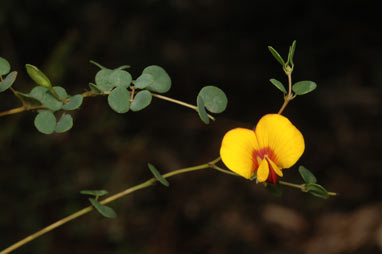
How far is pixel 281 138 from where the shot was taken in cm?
62

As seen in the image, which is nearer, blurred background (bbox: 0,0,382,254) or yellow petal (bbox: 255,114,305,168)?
yellow petal (bbox: 255,114,305,168)

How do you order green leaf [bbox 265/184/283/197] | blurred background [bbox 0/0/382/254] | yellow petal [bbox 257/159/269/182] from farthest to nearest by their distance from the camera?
blurred background [bbox 0/0/382/254] < green leaf [bbox 265/184/283/197] < yellow petal [bbox 257/159/269/182]

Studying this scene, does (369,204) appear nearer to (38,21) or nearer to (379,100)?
(379,100)

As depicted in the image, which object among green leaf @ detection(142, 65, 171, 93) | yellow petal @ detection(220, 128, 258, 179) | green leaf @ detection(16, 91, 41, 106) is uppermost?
green leaf @ detection(142, 65, 171, 93)

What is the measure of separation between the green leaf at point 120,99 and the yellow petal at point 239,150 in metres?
0.13

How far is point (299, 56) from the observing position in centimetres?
222

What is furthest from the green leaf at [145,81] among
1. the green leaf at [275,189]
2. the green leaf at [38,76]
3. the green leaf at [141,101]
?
the green leaf at [275,189]

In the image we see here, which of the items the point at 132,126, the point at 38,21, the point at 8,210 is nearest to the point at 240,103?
the point at 132,126

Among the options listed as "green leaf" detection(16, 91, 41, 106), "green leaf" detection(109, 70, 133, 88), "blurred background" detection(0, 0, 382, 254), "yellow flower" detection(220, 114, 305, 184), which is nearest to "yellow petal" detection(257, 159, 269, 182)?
"yellow flower" detection(220, 114, 305, 184)

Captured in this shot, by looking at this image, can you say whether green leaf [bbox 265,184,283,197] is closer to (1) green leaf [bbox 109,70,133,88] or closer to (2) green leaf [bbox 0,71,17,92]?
(1) green leaf [bbox 109,70,133,88]

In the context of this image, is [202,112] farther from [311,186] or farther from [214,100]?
[311,186]

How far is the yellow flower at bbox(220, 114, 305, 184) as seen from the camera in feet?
2.00

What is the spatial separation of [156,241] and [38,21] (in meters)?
0.97

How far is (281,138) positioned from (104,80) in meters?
0.25
